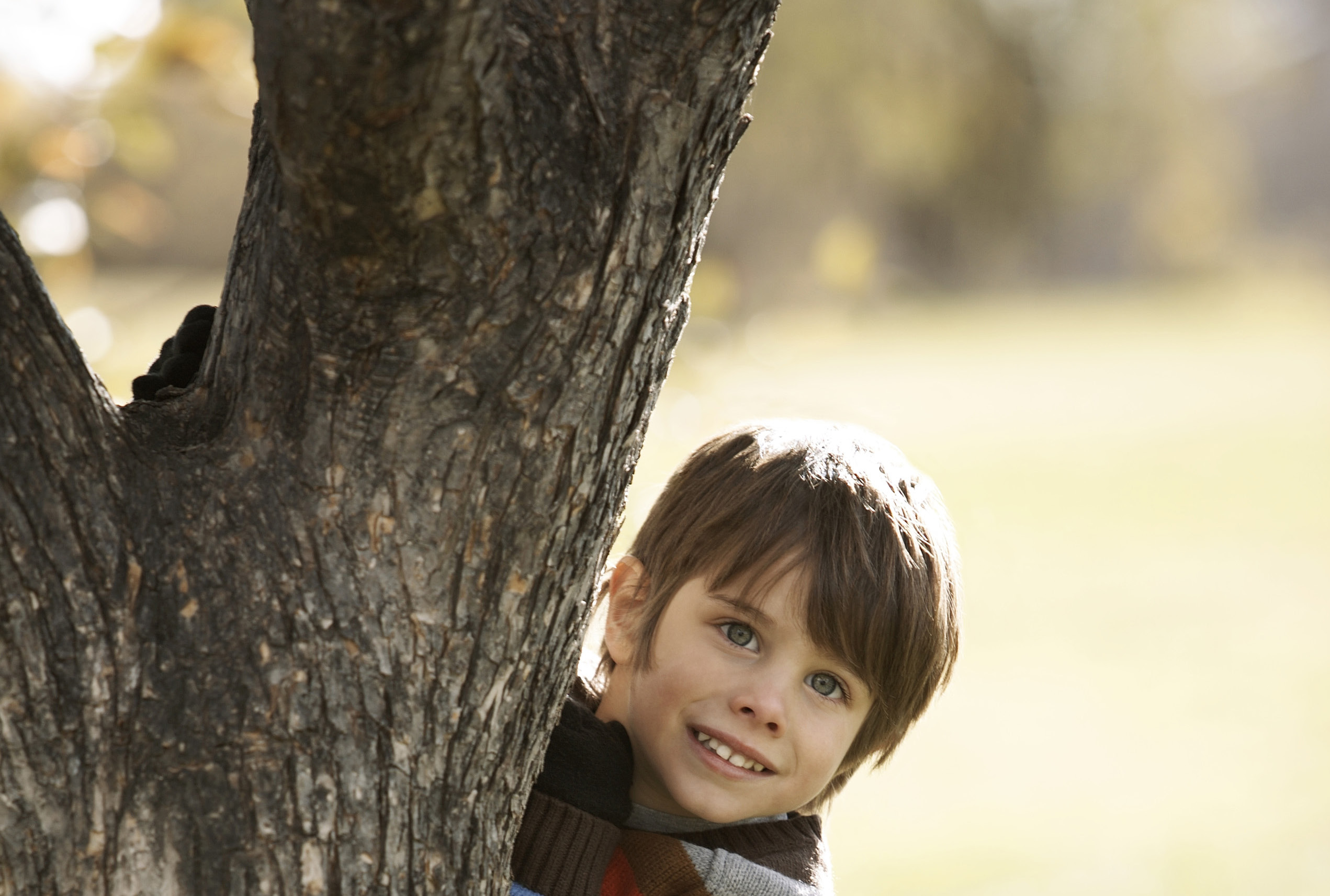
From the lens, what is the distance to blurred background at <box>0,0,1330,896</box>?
3145 mm

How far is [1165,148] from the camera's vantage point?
26656 mm

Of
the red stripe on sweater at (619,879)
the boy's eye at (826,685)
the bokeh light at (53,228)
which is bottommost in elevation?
the red stripe on sweater at (619,879)

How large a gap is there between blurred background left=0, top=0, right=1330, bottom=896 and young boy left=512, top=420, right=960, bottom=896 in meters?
0.56

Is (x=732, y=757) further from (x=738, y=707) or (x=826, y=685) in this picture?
(x=826, y=685)

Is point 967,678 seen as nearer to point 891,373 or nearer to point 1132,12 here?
point 891,373

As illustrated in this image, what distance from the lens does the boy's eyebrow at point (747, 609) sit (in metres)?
1.67

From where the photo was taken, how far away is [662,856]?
165 centimetres

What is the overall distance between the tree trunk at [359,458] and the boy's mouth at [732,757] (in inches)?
19.6

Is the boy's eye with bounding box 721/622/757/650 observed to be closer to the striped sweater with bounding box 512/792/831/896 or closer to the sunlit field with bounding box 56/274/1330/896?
the striped sweater with bounding box 512/792/831/896

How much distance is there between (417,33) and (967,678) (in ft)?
28.8

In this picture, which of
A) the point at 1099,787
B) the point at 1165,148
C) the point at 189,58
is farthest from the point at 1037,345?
the point at 189,58

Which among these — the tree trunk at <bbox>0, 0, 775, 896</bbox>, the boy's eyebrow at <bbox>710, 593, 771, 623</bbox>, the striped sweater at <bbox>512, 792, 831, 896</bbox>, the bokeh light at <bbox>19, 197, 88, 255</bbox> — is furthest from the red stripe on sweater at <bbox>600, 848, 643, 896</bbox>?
the bokeh light at <bbox>19, 197, 88, 255</bbox>

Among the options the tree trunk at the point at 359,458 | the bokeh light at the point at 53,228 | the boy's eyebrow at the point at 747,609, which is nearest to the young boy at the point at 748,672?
the boy's eyebrow at the point at 747,609

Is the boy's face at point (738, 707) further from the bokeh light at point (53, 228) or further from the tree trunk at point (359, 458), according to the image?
the bokeh light at point (53, 228)
